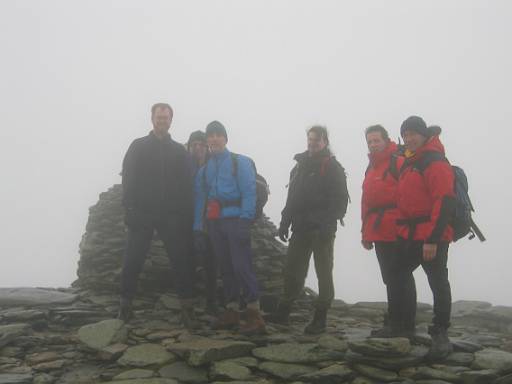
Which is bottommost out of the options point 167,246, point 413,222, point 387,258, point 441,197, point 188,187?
point 387,258

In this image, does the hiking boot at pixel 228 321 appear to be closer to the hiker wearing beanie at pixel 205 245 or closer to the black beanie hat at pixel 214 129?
the hiker wearing beanie at pixel 205 245

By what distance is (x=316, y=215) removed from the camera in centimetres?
802

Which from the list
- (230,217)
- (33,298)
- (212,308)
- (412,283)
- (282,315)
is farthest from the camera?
(33,298)

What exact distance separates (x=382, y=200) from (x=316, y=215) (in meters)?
1.21

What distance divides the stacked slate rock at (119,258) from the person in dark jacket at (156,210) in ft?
8.30

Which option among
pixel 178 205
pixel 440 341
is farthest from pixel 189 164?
pixel 440 341

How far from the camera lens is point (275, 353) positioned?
6820 mm

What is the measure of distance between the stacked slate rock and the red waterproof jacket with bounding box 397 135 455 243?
498 cm

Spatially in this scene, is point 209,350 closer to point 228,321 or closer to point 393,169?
point 228,321

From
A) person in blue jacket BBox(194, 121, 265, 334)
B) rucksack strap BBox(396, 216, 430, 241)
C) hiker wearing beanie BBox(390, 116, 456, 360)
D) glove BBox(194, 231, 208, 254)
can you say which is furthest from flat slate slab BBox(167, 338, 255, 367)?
rucksack strap BBox(396, 216, 430, 241)

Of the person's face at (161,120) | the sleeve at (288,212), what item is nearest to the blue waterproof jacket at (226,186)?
the sleeve at (288,212)

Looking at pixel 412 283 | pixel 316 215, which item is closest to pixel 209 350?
pixel 316 215

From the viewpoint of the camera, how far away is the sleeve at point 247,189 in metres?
7.85

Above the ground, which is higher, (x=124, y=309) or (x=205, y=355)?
(x=124, y=309)
